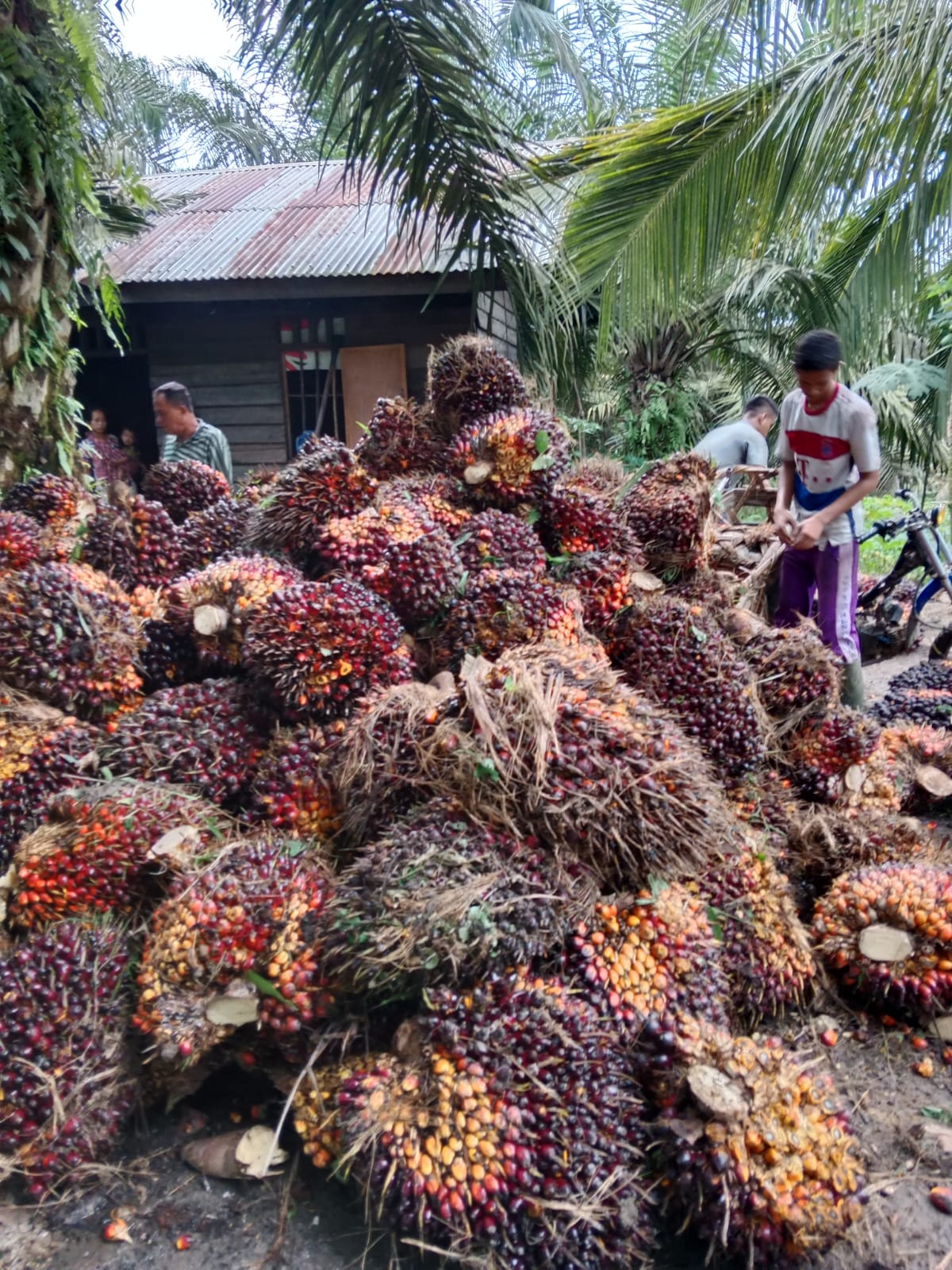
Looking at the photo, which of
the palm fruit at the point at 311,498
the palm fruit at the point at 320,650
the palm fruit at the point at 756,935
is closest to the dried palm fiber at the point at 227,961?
the palm fruit at the point at 320,650

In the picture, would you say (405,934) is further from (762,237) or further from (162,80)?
(162,80)

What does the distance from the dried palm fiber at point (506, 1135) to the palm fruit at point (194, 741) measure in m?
0.82

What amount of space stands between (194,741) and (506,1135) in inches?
45.5

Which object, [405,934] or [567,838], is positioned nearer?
[405,934]

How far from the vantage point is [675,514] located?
288 centimetres

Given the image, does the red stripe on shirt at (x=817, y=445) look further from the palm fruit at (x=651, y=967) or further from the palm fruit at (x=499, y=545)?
the palm fruit at (x=651, y=967)

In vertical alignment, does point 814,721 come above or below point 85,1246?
above

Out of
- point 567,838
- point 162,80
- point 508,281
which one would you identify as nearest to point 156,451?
point 508,281

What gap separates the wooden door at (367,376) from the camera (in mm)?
7695

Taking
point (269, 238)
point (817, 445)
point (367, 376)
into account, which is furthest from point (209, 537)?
point (269, 238)

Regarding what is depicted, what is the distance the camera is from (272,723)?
2.15m

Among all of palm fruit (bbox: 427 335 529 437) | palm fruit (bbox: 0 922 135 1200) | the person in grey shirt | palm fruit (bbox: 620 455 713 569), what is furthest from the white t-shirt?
palm fruit (bbox: 0 922 135 1200)

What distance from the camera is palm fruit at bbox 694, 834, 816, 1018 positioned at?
199 centimetres

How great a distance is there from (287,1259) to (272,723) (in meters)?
1.11
